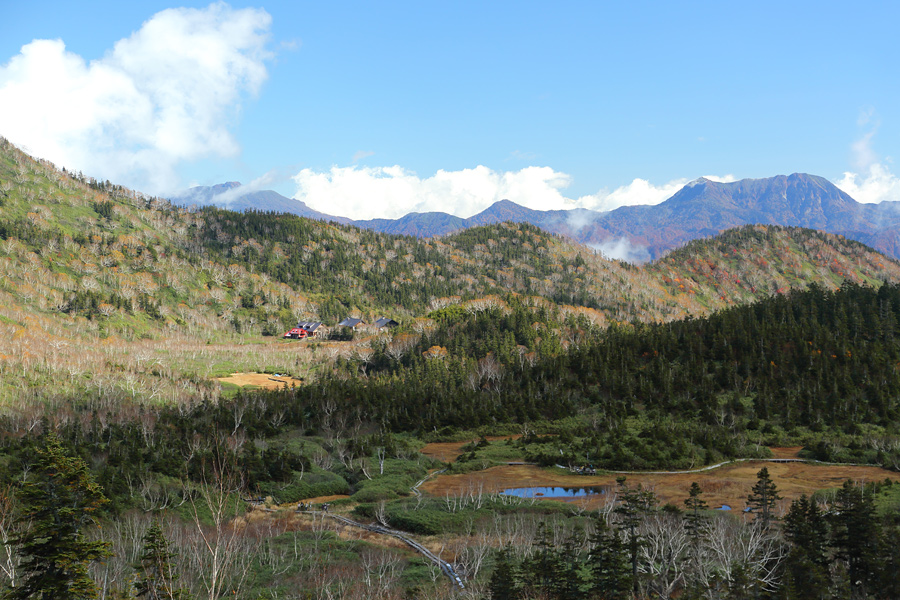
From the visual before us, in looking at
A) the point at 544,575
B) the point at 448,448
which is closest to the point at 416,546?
the point at 544,575

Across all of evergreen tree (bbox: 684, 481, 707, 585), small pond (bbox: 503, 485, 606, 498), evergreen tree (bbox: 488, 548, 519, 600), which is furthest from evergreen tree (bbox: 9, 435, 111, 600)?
small pond (bbox: 503, 485, 606, 498)

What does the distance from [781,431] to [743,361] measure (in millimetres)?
26094

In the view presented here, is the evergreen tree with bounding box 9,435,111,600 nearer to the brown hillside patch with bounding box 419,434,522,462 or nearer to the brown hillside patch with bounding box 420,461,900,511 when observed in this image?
the brown hillside patch with bounding box 420,461,900,511

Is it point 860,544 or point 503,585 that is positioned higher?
point 860,544

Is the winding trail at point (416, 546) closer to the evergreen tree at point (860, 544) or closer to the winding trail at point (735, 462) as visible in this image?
the evergreen tree at point (860, 544)

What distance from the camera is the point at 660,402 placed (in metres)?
112

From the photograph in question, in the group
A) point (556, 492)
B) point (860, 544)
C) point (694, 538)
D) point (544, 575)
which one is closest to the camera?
point (544, 575)

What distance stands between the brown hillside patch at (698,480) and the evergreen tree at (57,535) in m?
51.3

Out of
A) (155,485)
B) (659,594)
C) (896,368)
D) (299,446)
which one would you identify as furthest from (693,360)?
(155,485)

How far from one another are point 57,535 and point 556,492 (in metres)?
64.8

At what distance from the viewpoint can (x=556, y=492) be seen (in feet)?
251

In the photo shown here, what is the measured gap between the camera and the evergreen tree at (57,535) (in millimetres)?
20109

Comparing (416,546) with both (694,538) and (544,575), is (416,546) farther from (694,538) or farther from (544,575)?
(694,538)

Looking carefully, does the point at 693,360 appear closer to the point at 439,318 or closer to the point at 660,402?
the point at 660,402
